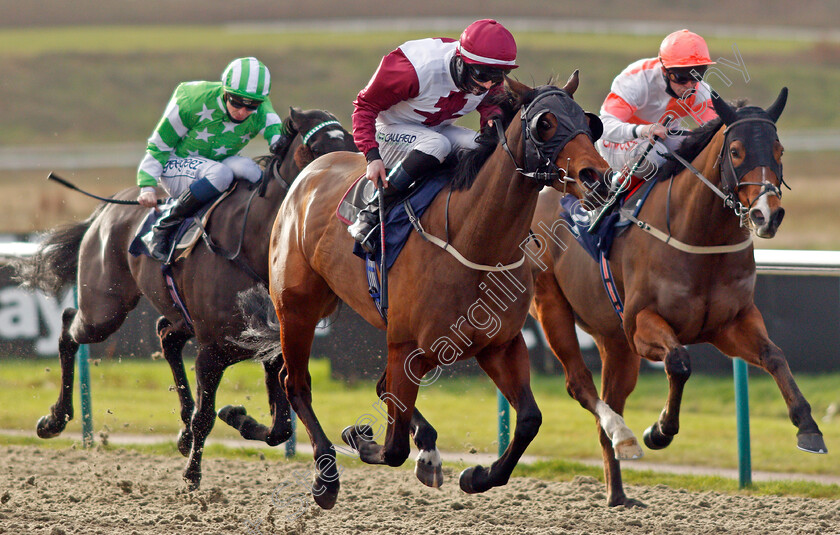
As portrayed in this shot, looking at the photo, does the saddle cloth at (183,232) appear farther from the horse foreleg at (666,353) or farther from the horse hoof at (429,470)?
the horse foreleg at (666,353)

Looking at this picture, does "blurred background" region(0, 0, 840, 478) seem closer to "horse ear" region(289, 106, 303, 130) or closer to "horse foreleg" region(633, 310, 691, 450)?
"horse ear" region(289, 106, 303, 130)

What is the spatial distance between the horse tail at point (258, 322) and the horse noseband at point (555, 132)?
2.01 meters

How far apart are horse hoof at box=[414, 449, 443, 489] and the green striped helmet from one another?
2.15 meters

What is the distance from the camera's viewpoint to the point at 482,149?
12.9 ft

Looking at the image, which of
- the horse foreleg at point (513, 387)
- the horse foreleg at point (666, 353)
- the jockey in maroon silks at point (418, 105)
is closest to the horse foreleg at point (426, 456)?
the horse foreleg at point (513, 387)

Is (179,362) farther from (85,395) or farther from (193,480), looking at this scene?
(85,395)

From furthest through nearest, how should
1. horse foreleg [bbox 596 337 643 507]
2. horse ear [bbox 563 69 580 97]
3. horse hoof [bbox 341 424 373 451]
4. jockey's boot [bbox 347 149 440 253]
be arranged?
horse foreleg [bbox 596 337 643 507]
horse hoof [bbox 341 424 373 451]
jockey's boot [bbox 347 149 440 253]
horse ear [bbox 563 69 580 97]

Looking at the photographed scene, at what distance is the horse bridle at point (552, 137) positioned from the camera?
11.3ft

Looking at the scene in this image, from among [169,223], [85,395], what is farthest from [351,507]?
[85,395]

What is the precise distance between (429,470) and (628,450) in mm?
804

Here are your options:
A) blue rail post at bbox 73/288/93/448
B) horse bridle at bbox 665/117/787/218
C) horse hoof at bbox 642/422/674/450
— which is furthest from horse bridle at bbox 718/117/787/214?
blue rail post at bbox 73/288/93/448

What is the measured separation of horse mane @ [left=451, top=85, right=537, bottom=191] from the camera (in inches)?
149

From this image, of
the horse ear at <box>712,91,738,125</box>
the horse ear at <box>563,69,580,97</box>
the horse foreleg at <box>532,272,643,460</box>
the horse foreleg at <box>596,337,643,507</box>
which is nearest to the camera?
the horse ear at <box>563,69,580,97</box>

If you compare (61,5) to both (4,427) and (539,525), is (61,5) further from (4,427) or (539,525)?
(539,525)
